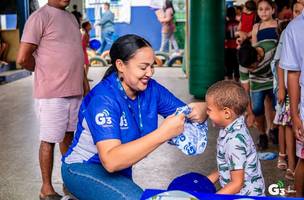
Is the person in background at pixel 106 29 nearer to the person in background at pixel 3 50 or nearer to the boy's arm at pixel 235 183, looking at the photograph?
the person in background at pixel 3 50

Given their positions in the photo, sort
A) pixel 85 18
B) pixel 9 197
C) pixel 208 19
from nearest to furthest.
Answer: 1. pixel 9 197
2. pixel 208 19
3. pixel 85 18

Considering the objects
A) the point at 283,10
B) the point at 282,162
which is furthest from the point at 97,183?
the point at 283,10

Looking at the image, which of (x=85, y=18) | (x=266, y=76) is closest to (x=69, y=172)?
(x=266, y=76)

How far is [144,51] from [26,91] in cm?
766

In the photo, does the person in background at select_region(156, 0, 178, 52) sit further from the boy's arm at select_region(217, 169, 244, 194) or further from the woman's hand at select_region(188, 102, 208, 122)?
the boy's arm at select_region(217, 169, 244, 194)

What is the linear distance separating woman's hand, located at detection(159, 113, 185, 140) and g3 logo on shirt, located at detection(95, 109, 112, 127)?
0.75 ft

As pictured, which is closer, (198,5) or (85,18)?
(198,5)

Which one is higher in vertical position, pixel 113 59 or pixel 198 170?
pixel 113 59

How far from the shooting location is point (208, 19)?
7734mm

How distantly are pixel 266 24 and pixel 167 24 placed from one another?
9.43 m

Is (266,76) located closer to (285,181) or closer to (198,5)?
(285,181)

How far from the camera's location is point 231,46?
948 cm

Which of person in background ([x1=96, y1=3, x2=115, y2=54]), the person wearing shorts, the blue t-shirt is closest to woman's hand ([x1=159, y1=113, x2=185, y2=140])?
the blue t-shirt

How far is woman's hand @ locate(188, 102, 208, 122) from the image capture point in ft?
7.84
